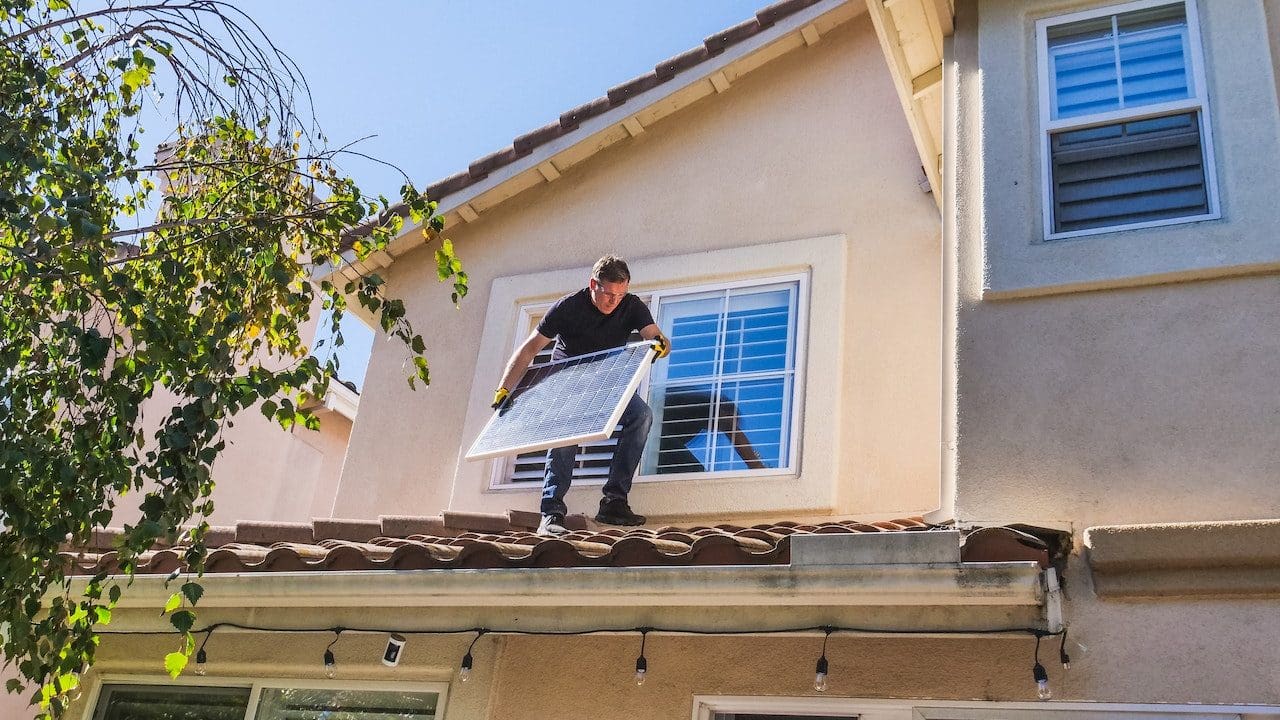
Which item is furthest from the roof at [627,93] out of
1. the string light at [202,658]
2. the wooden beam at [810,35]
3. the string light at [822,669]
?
the string light at [822,669]

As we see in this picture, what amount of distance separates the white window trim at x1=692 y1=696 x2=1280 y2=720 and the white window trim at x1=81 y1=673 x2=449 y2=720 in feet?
5.02

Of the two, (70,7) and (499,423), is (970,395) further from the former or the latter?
(70,7)

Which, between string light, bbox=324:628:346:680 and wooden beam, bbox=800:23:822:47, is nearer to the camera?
string light, bbox=324:628:346:680

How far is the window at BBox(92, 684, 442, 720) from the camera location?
22.1ft

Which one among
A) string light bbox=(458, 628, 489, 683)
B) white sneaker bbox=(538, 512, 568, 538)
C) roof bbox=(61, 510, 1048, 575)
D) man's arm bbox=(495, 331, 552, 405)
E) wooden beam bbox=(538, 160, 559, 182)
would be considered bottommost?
string light bbox=(458, 628, 489, 683)

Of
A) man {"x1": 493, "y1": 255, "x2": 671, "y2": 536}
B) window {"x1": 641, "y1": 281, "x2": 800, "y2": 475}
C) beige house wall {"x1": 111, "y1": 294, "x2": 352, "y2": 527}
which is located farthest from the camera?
beige house wall {"x1": 111, "y1": 294, "x2": 352, "y2": 527}

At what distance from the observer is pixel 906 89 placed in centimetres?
778

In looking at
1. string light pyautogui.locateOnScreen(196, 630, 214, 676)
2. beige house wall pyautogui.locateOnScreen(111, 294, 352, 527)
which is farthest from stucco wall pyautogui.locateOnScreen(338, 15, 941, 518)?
beige house wall pyautogui.locateOnScreen(111, 294, 352, 527)

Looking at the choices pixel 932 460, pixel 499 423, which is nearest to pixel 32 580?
pixel 499 423

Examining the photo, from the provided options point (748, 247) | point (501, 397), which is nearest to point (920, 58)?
point (748, 247)

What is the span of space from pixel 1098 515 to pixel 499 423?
3576mm

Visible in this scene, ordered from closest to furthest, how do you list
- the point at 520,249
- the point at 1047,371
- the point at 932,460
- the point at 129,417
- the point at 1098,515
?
the point at 129,417 < the point at 1098,515 < the point at 1047,371 < the point at 932,460 < the point at 520,249

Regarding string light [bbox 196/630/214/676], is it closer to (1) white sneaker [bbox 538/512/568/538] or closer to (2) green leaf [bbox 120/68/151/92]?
(1) white sneaker [bbox 538/512/568/538]

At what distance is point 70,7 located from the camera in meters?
5.62
